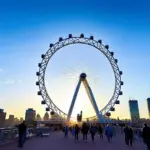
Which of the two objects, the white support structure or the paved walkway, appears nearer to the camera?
the paved walkway

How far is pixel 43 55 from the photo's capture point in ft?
138

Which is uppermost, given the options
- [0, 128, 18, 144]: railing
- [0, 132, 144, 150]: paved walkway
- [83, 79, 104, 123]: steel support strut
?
[83, 79, 104, 123]: steel support strut

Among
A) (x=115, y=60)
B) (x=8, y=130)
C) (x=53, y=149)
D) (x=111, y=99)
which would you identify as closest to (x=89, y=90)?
(x=111, y=99)

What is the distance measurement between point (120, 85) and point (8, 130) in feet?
108

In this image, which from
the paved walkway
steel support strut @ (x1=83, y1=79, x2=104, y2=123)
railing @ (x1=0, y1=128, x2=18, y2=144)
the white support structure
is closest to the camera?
the paved walkway

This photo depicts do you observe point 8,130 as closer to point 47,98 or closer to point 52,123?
point 47,98

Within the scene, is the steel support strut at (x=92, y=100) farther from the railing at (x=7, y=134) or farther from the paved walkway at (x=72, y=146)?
the paved walkway at (x=72, y=146)

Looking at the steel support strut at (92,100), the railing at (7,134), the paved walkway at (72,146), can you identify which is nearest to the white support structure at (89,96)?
the steel support strut at (92,100)

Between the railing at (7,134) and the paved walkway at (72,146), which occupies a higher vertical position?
the railing at (7,134)

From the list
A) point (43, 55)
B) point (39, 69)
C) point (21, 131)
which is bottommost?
point (21, 131)

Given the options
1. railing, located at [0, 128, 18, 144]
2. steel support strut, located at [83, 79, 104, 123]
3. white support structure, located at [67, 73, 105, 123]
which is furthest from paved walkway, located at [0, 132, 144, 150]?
steel support strut, located at [83, 79, 104, 123]

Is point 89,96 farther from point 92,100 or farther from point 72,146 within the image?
point 72,146

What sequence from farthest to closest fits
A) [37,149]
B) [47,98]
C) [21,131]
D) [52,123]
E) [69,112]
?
[52,123] → [69,112] → [47,98] → [21,131] → [37,149]

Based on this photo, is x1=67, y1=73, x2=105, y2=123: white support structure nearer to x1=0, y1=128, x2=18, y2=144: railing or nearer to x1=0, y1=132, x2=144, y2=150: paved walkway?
x1=0, y1=128, x2=18, y2=144: railing
